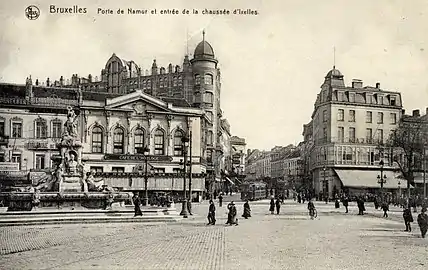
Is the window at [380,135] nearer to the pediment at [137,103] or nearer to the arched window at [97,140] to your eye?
the pediment at [137,103]

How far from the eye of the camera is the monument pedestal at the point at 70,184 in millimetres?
21438

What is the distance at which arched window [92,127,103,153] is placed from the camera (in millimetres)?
37250

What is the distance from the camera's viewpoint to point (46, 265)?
31.0 feet

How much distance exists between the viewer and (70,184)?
21.6 m

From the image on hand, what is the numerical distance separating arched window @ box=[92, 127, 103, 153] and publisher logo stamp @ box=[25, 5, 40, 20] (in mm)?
26170

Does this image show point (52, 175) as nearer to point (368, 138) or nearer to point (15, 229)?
point (15, 229)

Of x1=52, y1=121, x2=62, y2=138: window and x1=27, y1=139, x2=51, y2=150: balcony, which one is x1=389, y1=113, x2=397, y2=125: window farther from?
x1=27, y1=139, x2=51, y2=150: balcony

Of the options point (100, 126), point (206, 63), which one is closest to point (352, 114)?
point (206, 63)

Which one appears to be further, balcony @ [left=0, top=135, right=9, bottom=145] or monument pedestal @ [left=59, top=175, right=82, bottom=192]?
balcony @ [left=0, top=135, right=9, bottom=145]

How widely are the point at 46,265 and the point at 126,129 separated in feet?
94.4

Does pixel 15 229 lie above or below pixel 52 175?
below

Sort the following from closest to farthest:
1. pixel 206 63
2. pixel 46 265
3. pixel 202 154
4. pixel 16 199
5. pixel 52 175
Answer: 1. pixel 46 265
2. pixel 16 199
3. pixel 52 175
4. pixel 206 63
5. pixel 202 154

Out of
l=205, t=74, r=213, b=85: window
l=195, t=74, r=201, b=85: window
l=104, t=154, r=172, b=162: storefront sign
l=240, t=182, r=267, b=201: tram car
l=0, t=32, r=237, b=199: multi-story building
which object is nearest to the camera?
l=0, t=32, r=237, b=199: multi-story building

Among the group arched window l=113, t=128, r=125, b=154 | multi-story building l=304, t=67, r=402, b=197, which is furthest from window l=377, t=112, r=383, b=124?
arched window l=113, t=128, r=125, b=154
